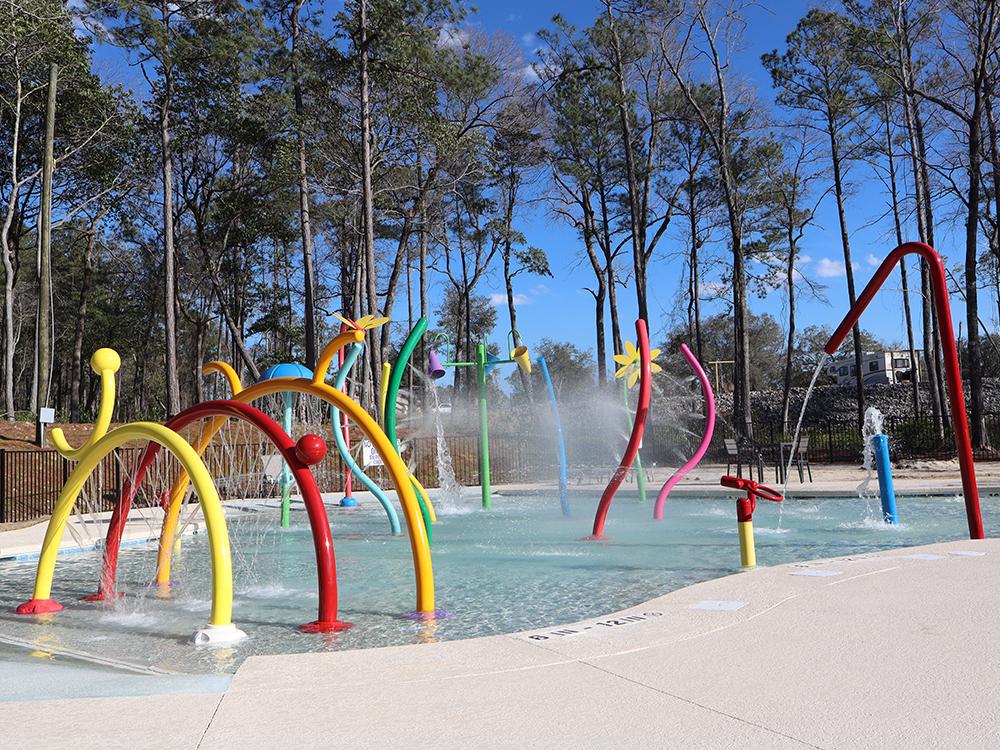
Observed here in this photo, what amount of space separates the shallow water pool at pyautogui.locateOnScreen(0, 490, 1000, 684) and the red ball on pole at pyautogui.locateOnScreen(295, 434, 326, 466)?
123cm

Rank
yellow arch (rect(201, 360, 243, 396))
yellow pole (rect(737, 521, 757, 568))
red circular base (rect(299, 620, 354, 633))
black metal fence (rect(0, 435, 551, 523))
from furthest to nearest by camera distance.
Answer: black metal fence (rect(0, 435, 551, 523))
yellow arch (rect(201, 360, 243, 396))
yellow pole (rect(737, 521, 757, 568))
red circular base (rect(299, 620, 354, 633))

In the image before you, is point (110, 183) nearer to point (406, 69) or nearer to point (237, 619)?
point (406, 69)

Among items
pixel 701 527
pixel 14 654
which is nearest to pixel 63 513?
pixel 14 654

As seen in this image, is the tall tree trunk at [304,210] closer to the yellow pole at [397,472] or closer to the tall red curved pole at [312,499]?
the yellow pole at [397,472]

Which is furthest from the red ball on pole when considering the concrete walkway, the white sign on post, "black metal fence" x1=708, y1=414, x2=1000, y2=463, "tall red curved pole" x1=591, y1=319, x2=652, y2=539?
"black metal fence" x1=708, y1=414, x2=1000, y2=463

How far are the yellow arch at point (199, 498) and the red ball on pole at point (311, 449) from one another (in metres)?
0.59

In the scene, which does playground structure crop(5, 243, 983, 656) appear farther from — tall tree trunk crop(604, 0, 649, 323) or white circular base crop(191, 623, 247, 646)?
tall tree trunk crop(604, 0, 649, 323)

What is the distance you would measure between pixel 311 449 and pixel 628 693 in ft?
8.77

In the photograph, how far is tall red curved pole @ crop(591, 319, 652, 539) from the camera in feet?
31.6

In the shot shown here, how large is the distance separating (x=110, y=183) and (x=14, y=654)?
2732cm

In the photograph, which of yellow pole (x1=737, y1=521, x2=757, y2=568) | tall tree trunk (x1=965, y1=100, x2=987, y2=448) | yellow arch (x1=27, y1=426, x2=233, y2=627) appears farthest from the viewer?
tall tree trunk (x1=965, y1=100, x2=987, y2=448)

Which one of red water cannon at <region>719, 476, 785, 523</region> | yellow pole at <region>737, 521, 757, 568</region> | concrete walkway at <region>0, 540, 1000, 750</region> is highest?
red water cannon at <region>719, 476, 785, 523</region>

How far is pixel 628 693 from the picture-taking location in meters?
3.51

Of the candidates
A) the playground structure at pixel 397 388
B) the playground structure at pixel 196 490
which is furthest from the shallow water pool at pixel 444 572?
the playground structure at pixel 397 388
